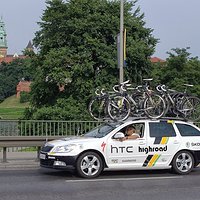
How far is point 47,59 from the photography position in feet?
104

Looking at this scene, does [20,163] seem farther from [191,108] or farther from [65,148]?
[191,108]

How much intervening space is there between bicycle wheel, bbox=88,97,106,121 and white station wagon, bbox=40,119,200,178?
124 centimetres

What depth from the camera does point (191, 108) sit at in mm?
13016

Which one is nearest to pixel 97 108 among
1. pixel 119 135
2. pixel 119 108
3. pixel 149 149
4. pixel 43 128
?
pixel 119 108

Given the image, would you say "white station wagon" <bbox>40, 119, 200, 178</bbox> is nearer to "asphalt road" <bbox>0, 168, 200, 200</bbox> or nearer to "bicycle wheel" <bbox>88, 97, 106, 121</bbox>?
"asphalt road" <bbox>0, 168, 200, 200</bbox>

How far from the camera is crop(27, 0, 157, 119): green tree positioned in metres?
31.7

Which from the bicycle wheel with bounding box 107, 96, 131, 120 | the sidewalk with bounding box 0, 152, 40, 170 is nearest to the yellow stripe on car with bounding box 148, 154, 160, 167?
the bicycle wheel with bounding box 107, 96, 131, 120

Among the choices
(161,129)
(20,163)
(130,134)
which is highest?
(161,129)

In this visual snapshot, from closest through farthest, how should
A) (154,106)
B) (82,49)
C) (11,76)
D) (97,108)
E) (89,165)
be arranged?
1. (89,165)
2. (154,106)
3. (97,108)
4. (82,49)
5. (11,76)

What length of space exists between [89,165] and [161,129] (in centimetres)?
219

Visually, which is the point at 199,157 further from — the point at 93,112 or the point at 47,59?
the point at 47,59

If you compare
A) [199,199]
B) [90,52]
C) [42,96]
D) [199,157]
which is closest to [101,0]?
[90,52]

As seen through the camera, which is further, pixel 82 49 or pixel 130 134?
pixel 82 49

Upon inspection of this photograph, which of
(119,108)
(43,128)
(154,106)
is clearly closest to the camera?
(154,106)
